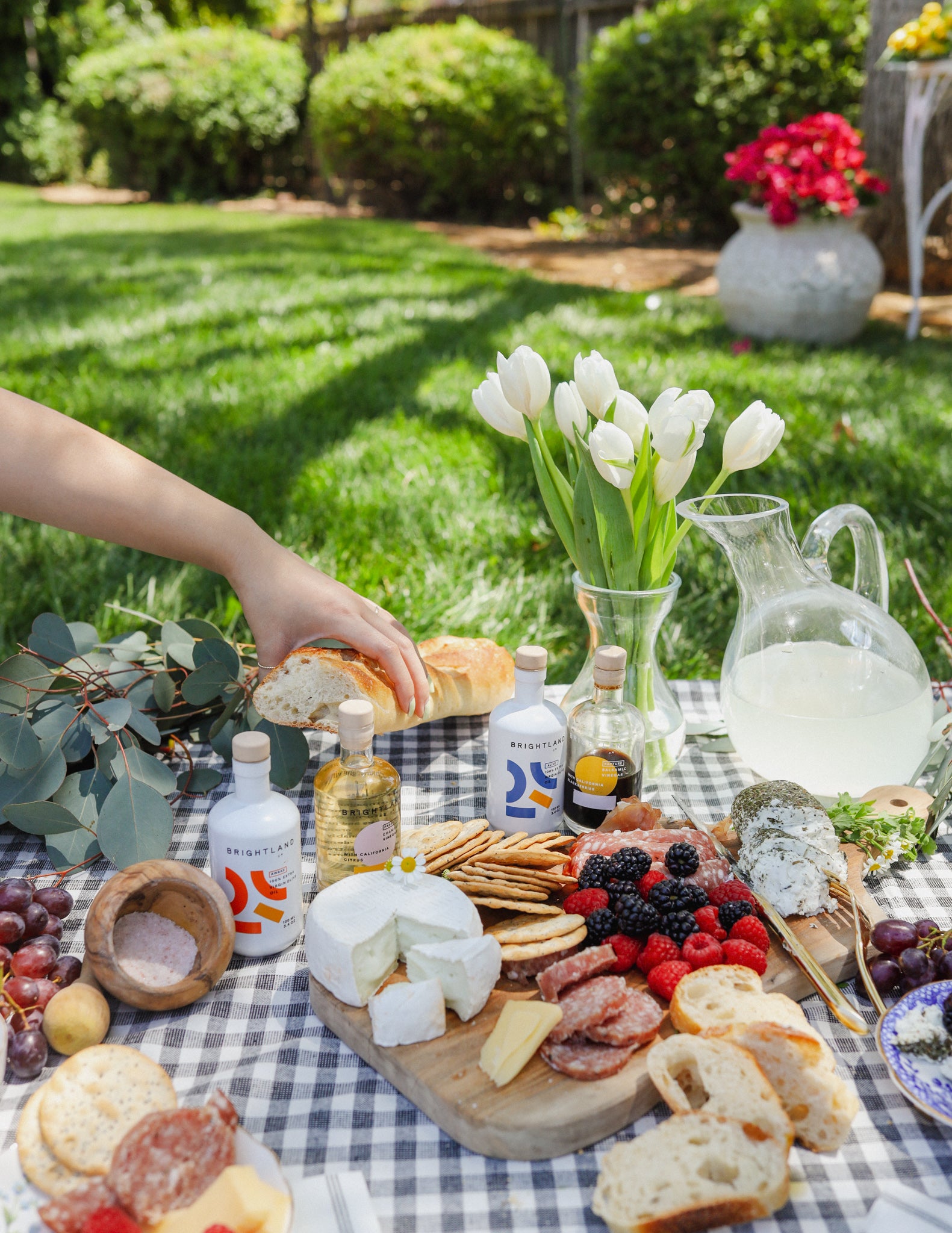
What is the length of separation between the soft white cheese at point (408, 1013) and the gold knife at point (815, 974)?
472 mm

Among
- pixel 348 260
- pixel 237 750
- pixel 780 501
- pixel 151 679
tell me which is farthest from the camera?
pixel 348 260

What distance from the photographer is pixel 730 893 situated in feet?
4.46

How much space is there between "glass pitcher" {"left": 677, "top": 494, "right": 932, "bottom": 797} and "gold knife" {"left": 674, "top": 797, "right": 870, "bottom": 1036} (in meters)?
0.32

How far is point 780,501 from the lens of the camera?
168 centimetres

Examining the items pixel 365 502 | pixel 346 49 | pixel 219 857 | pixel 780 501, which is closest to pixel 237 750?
pixel 219 857

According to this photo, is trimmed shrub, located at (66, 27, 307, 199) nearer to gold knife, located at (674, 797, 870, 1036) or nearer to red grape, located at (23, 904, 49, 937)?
red grape, located at (23, 904, 49, 937)

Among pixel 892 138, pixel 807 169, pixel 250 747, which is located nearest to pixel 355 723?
pixel 250 747

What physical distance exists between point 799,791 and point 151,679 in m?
1.19

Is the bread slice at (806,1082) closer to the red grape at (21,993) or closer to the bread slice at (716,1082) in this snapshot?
the bread slice at (716,1082)

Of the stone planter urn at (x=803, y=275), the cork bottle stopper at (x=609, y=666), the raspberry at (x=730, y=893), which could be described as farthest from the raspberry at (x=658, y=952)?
the stone planter urn at (x=803, y=275)

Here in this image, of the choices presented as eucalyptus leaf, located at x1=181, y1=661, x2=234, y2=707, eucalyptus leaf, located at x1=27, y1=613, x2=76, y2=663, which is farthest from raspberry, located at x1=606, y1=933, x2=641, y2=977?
eucalyptus leaf, located at x1=27, y1=613, x2=76, y2=663

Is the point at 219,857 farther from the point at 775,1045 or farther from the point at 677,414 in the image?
the point at 677,414

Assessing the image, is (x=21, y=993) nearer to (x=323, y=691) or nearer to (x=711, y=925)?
(x=323, y=691)

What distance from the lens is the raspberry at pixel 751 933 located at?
1289mm
